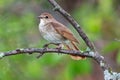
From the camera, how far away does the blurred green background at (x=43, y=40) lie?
7.17 m

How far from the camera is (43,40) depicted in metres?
7.65

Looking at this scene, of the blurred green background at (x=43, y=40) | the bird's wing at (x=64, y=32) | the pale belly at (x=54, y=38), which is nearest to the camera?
the bird's wing at (x=64, y=32)

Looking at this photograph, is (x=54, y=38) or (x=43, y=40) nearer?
(x=54, y=38)

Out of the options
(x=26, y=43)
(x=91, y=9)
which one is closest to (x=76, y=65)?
(x=26, y=43)

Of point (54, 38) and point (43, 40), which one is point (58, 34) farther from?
point (43, 40)

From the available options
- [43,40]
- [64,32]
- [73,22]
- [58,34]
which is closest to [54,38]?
[58,34]

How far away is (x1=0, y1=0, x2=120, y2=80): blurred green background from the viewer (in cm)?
717

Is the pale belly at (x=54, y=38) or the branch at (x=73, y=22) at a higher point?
the pale belly at (x=54, y=38)

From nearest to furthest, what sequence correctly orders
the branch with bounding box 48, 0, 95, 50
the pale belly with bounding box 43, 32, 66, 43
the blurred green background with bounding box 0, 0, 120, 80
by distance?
the branch with bounding box 48, 0, 95, 50, the pale belly with bounding box 43, 32, 66, 43, the blurred green background with bounding box 0, 0, 120, 80

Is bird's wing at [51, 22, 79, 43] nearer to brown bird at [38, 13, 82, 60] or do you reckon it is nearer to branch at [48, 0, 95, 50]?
brown bird at [38, 13, 82, 60]

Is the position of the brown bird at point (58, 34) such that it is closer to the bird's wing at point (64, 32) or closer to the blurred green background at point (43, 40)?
the bird's wing at point (64, 32)

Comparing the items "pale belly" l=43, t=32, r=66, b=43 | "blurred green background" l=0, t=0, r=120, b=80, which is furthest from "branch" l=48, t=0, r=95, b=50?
"blurred green background" l=0, t=0, r=120, b=80

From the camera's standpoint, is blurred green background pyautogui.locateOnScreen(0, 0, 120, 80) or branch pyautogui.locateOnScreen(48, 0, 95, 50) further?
blurred green background pyautogui.locateOnScreen(0, 0, 120, 80)

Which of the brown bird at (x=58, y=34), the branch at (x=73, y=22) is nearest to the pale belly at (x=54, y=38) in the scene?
the brown bird at (x=58, y=34)
